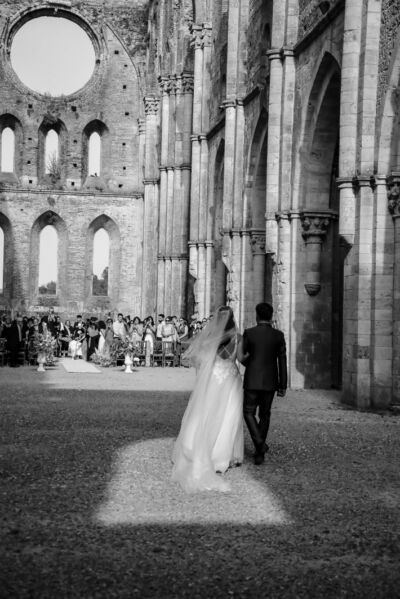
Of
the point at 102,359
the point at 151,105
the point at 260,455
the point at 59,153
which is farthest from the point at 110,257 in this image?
the point at 260,455

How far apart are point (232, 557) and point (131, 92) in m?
36.9

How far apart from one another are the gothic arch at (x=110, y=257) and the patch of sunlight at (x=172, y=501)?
32.2m

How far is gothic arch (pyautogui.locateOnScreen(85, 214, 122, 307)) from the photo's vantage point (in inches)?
1591

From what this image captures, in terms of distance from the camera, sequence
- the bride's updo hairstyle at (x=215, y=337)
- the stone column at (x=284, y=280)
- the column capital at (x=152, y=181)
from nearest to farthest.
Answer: the bride's updo hairstyle at (x=215, y=337) < the stone column at (x=284, y=280) < the column capital at (x=152, y=181)

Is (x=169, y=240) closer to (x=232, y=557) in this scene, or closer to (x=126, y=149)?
(x=126, y=149)

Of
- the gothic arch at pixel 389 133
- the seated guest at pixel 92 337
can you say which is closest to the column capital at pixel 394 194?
the gothic arch at pixel 389 133

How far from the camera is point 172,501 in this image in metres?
6.98

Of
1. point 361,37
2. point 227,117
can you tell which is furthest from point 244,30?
point 361,37

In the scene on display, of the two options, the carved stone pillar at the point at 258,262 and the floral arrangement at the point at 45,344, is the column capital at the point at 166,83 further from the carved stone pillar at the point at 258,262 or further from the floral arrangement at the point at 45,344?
the floral arrangement at the point at 45,344

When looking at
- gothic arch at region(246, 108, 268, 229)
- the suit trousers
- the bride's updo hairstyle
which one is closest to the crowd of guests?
gothic arch at region(246, 108, 268, 229)

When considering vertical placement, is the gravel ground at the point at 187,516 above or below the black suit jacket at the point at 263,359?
below

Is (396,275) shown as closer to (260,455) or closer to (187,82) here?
(260,455)

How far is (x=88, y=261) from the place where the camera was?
40.5 m

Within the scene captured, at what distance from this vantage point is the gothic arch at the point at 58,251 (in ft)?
131
